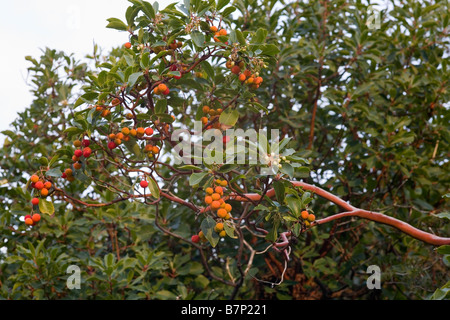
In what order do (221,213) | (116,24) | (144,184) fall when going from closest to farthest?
(221,213) < (144,184) < (116,24)

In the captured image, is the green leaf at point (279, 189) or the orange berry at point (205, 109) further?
the orange berry at point (205, 109)

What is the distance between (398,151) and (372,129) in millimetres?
229

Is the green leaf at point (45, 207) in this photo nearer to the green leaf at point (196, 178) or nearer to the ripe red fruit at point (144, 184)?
the ripe red fruit at point (144, 184)

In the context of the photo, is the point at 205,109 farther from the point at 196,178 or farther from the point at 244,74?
the point at 196,178

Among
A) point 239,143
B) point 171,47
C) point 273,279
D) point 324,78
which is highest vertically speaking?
point 324,78

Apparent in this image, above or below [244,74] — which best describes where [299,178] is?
below

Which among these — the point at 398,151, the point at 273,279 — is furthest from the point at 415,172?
the point at 273,279

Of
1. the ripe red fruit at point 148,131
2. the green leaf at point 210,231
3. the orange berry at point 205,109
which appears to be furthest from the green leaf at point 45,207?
the orange berry at point 205,109

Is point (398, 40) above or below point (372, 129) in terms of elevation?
above

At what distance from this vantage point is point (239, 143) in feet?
6.31

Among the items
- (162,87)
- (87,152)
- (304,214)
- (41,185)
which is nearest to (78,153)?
(87,152)

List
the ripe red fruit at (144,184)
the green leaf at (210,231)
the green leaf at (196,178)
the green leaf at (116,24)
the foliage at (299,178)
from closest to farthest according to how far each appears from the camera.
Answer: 1. the green leaf at (196,178)
2. the green leaf at (210,231)
3. the ripe red fruit at (144,184)
4. the green leaf at (116,24)
5. the foliage at (299,178)

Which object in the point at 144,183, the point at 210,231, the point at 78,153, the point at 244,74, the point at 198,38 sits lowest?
the point at 210,231
